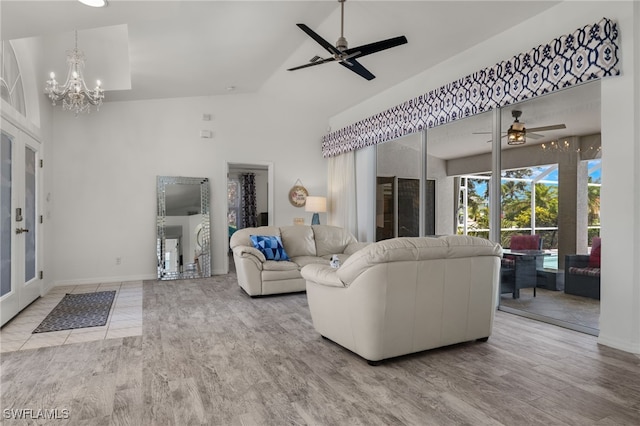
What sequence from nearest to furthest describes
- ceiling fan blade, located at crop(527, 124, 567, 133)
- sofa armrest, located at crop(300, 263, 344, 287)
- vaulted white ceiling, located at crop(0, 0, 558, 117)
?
vaulted white ceiling, located at crop(0, 0, 558, 117), sofa armrest, located at crop(300, 263, 344, 287), ceiling fan blade, located at crop(527, 124, 567, 133)

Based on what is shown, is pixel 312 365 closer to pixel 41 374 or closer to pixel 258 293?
pixel 41 374

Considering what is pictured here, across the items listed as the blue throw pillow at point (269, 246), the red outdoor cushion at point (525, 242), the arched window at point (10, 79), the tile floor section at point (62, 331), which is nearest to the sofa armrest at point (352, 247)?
the blue throw pillow at point (269, 246)

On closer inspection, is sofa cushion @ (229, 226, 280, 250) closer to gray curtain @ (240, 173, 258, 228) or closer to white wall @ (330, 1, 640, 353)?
white wall @ (330, 1, 640, 353)

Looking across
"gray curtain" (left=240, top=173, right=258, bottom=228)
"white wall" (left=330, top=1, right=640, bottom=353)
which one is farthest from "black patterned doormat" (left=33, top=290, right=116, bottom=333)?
"gray curtain" (left=240, top=173, right=258, bottom=228)

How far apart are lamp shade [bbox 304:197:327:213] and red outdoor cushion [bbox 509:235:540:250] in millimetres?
3763

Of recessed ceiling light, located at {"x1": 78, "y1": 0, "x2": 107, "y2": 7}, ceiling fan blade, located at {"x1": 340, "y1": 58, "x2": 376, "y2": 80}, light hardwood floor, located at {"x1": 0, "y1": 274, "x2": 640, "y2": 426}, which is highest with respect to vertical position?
ceiling fan blade, located at {"x1": 340, "y1": 58, "x2": 376, "y2": 80}

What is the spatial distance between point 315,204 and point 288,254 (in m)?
1.85

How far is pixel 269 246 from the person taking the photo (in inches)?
209

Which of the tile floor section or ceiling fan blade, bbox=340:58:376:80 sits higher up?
ceiling fan blade, bbox=340:58:376:80

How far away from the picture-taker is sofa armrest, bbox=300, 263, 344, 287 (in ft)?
9.48

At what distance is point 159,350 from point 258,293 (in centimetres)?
191

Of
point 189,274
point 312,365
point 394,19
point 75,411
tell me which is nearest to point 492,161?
point 394,19

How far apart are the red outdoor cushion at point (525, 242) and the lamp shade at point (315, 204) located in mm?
3763

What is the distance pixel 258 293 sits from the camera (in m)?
4.92
